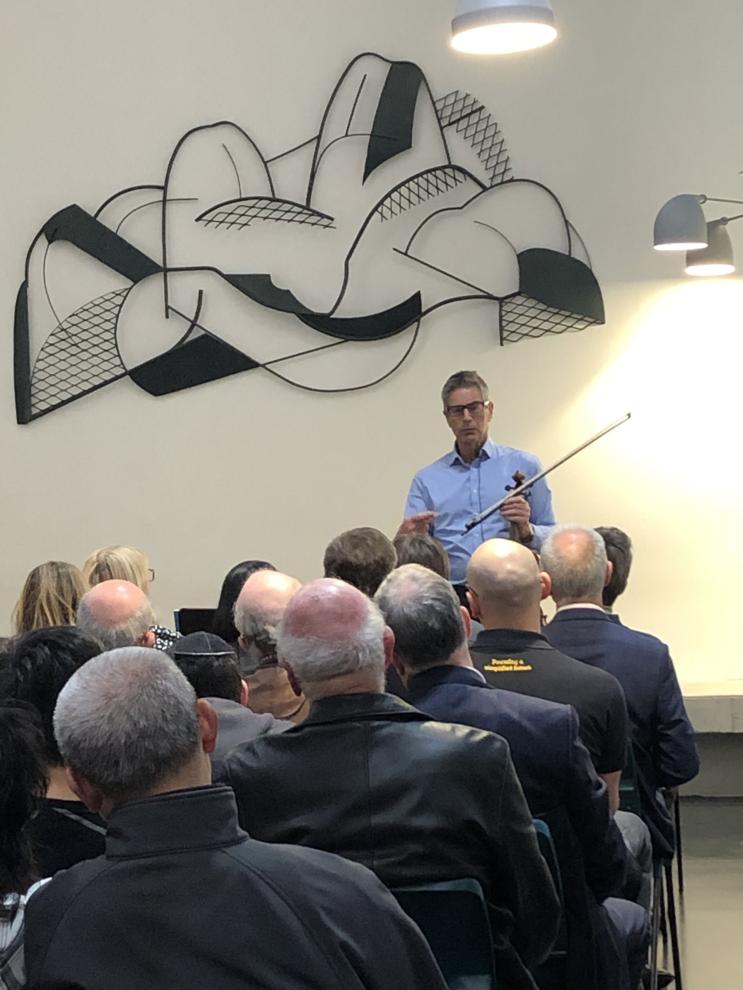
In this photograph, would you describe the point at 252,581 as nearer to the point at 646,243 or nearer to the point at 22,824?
the point at 22,824

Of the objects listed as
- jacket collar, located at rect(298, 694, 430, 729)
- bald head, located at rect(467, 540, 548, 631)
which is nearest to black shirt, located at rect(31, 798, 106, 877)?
jacket collar, located at rect(298, 694, 430, 729)

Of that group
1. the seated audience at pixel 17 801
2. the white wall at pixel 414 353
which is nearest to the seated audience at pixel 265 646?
the seated audience at pixel 17 801

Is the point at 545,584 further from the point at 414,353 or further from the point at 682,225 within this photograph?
the point at 414,353

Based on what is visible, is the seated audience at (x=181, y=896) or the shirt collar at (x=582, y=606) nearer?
the seated audience at (x=181, y=896)

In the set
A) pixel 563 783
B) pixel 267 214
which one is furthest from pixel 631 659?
pixel 267 214

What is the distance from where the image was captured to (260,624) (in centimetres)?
326

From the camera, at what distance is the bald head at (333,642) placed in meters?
2.23

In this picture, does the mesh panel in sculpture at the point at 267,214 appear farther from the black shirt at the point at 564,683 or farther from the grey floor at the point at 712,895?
the black shirt at the point at 564,683

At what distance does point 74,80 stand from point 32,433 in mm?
1504

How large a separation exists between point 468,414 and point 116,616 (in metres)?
2.16

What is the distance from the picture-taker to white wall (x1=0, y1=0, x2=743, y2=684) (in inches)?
232

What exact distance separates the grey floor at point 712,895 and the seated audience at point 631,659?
1.90ft

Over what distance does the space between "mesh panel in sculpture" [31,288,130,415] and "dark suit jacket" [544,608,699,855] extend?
313 cm

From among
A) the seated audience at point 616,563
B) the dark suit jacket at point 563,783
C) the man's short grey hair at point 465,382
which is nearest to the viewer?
the dark suit jacket at point 563,783
